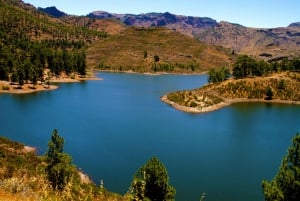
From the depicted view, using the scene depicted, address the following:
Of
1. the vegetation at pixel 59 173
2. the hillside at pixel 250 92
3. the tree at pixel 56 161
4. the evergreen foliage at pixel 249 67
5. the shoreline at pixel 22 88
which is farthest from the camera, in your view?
the evergreen foliage at pixel 249 67

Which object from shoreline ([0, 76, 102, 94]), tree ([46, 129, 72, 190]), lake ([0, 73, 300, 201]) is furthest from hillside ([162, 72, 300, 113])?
tree ([46, 129, 72, 190])

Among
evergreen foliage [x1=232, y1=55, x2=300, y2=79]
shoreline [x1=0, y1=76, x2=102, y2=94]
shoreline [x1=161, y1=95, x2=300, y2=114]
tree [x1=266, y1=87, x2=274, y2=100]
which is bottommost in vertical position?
shoreline [x1=161, y1=95, x2=300, y2=114]

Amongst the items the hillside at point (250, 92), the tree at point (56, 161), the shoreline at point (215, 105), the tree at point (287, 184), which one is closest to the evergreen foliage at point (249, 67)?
the hillside at point (250, 92)

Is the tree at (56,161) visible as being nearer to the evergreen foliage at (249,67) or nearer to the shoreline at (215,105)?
the shoreline at (215,105)

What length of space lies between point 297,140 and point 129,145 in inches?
1675

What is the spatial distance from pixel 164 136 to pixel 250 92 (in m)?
69.4

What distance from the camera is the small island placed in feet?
407

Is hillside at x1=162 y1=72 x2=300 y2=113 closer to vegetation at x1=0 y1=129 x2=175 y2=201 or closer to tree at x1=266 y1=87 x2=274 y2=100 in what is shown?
tree at x1=266 y1=87 x2=274 y2=100

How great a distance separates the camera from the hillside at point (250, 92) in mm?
129125

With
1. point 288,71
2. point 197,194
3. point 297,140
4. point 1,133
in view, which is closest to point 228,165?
point 197,194

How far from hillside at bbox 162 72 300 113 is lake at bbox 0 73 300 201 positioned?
6413 mm

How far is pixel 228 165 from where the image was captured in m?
63.4

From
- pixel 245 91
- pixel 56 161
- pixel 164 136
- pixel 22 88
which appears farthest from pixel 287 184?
pixel 22 88

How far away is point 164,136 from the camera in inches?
3211
